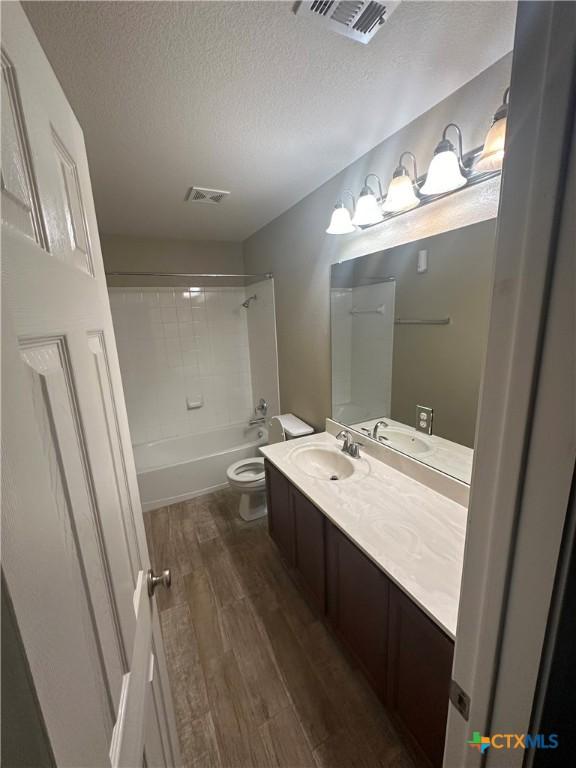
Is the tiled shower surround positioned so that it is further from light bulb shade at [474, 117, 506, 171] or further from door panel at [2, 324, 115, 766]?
door panel at [2, 324, 115, 766]

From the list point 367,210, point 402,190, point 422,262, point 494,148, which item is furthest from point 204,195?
point 494,148

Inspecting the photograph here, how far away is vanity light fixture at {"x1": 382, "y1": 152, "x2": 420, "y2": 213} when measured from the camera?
127 cm

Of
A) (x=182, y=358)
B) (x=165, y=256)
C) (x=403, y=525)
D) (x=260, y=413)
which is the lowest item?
(x=260, y=413)

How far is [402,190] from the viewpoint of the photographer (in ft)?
4.22

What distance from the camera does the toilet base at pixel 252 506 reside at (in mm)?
2473

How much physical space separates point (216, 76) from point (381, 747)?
8.34 feet

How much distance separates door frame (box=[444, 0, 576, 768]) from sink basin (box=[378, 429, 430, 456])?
3.56ft

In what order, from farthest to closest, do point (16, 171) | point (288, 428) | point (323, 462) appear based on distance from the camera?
1. point (288, 428)
2. point (323, 462)
3. point (16, 171)

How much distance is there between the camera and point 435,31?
90 centimetres

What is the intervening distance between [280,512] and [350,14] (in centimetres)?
215

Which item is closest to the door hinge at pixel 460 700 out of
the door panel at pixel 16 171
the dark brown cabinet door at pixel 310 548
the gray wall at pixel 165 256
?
the dark brown cabinet door at pixel 310 548

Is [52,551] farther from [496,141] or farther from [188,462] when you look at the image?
[188,462]

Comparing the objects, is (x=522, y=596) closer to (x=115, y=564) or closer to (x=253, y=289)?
(x=115, y=564)

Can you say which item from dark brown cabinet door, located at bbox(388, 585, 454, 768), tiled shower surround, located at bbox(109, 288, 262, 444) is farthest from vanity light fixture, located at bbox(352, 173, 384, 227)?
dark brown cabinet door, located at bbox(388, 585, 454, 768)
